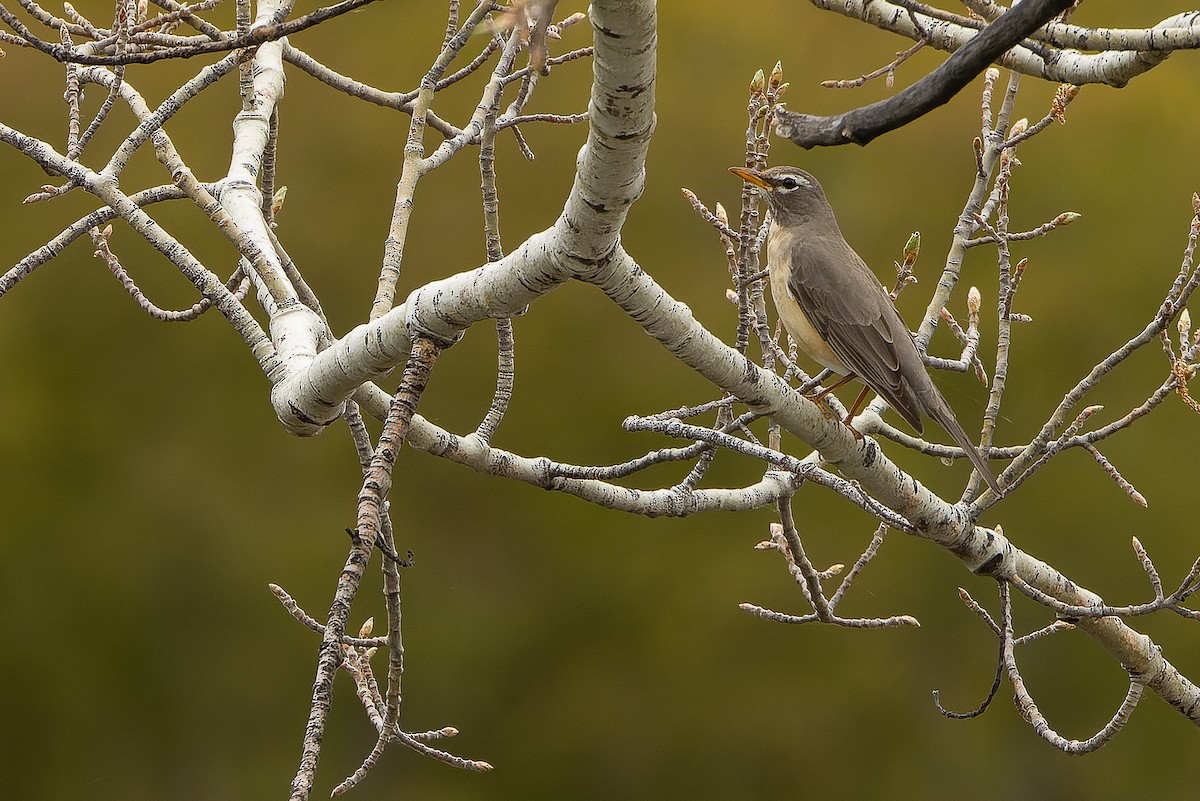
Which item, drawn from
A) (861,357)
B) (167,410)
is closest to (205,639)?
(167,410)

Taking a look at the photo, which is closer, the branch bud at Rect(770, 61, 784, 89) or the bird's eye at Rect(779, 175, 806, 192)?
the branch bud at Rect(770, 61, 784, 89)

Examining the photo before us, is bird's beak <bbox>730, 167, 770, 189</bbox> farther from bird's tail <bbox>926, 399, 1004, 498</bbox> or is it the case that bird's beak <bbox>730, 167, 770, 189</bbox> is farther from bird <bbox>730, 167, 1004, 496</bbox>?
bird's tail <bbox>926, 399, 1004, 498</bbox>

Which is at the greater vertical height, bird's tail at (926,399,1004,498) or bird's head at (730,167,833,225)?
bird's head at (730,167,833,225)

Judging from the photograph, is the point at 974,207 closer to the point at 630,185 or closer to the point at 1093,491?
the point at 630,185

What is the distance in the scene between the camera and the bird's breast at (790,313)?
176 inches

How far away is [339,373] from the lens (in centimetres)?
270

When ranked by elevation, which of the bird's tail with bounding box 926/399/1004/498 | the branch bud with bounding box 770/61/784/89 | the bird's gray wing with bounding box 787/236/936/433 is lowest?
the bird's tail with bounding box 926/399/1004/498

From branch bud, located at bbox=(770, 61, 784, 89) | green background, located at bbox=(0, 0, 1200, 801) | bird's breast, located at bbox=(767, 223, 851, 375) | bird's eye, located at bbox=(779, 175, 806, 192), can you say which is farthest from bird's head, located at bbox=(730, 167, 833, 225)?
green background, located at bbox=(0, 0, 1200, 801)

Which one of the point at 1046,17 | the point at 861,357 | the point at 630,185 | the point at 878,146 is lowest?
the point at 630,185

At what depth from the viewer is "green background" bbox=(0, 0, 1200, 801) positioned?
262 inches

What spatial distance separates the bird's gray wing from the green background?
2.25 meters

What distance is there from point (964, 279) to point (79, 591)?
19.2 ft

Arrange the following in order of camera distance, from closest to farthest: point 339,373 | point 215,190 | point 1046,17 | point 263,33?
point 263,33 < point 1046,17 < point 339,373 < point 215,190

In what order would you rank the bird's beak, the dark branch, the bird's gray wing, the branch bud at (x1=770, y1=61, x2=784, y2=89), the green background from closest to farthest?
the dark branch
the bird's beak
the branch bud at (x1=770, y1=61, x2=784, y2=89)
the bird's gray wing
the green background
